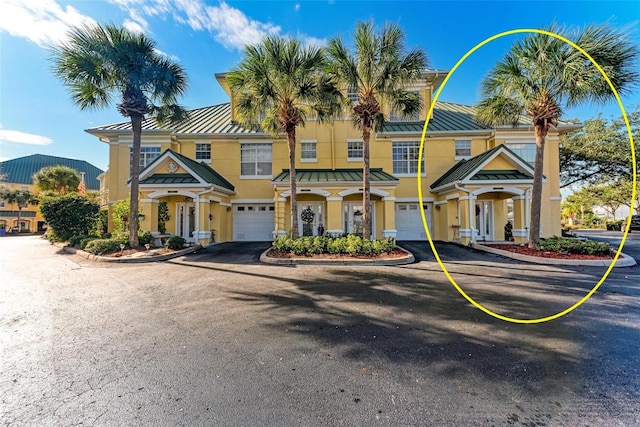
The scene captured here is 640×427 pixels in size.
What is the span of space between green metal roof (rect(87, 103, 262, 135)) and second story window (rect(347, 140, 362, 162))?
616 centimetres

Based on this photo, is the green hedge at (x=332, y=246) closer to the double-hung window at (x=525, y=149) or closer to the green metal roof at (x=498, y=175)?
the green metal roof at (x=498, y=175)

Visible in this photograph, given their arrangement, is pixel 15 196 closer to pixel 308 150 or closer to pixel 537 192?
pixel 308 150

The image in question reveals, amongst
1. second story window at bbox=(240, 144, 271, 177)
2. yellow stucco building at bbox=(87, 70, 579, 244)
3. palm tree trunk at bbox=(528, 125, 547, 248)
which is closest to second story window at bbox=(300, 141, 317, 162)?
yellow stucco building at bbox=(87, 70, 579, 244)

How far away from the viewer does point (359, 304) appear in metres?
6.22

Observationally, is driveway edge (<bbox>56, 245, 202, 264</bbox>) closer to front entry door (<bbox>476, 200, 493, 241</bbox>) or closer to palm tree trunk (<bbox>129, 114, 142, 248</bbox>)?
palm tree trunk (<bbox>129, 114, 142, 248</bbox>)

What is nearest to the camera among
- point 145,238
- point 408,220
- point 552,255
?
point 552,255

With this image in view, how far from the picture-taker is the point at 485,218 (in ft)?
57.7

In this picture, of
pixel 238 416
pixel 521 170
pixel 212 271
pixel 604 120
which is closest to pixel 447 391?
pixel 238 416

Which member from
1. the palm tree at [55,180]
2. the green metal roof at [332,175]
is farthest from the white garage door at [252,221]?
the palm tree at [55,180]

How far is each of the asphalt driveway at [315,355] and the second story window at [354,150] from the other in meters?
12.5

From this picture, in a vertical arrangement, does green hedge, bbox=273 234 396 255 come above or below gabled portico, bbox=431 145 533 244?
below

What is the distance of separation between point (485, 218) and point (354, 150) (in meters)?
9.49

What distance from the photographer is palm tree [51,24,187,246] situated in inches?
485

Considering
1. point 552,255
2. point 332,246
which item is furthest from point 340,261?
point 552,255
